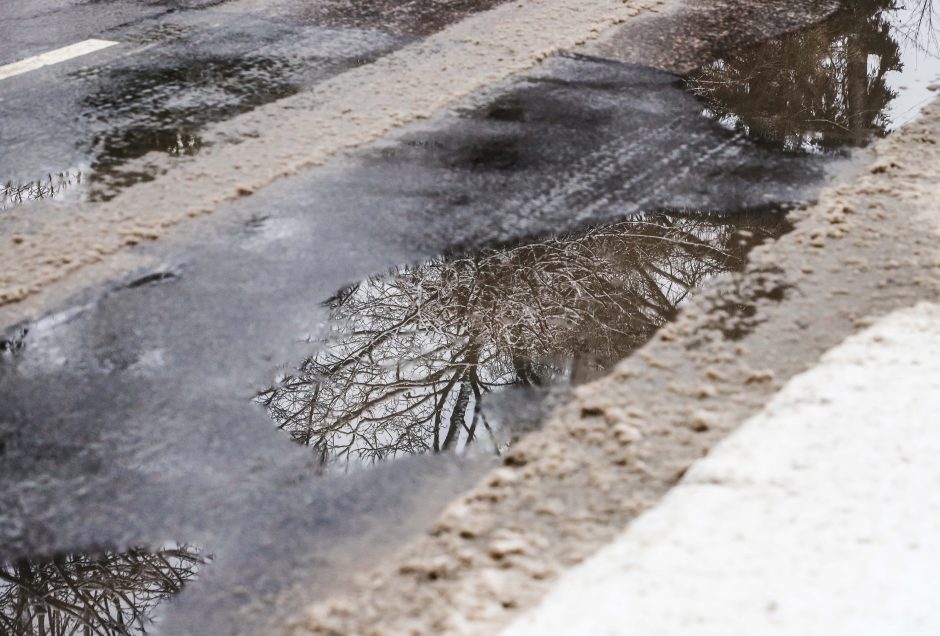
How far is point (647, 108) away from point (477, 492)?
305 centimetres

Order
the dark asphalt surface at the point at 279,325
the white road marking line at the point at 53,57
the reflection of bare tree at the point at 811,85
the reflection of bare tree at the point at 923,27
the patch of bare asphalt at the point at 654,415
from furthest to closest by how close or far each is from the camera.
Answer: the reflection of bare tree at the point at 923,27
the white road marking line at the point at 53,57
the reflection of bare tree at the point at 811,85
the dark asphalt surface at the point at 279,325
the patch of bare asphalt at the point at 654,415

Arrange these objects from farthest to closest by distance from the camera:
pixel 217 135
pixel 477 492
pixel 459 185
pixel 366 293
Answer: pixel 217 135 < pixel 459 185 < pixel 366 293 < pixel 477 492

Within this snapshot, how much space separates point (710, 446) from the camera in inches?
101

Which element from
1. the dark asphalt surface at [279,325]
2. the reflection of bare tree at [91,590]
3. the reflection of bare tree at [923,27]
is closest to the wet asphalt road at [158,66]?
the dark asphalt surface at [279,325]

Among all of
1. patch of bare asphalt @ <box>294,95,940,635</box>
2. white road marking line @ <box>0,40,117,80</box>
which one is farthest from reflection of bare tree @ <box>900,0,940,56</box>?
white road marking line @ <box>0,40,117,80</box>

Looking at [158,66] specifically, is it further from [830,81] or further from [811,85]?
[830,81]

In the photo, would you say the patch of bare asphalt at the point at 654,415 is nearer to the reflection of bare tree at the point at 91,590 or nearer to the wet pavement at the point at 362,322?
the wet pavement at the point at 362,322

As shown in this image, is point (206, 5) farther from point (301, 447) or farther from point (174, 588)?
point (174, 588)

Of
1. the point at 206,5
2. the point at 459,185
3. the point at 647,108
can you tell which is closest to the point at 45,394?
the point at 459,185

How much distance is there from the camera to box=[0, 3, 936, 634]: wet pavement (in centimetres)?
241

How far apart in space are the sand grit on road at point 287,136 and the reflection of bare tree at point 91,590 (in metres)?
1.22

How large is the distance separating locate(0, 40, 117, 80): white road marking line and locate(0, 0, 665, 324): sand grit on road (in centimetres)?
157

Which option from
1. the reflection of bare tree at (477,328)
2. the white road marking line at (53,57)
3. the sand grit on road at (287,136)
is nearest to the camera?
the reflection of bare tree at (477,328)

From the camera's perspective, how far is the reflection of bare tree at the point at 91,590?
7.26 feet
